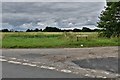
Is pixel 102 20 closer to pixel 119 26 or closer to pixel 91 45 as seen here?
pixel 119 26

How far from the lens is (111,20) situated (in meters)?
48.5

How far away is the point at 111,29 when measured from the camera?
160 feet

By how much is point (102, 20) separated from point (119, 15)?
3.31 meters

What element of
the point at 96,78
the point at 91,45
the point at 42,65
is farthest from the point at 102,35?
the point at 96,78

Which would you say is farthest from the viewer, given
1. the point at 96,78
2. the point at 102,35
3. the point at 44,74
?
the point at 102,35

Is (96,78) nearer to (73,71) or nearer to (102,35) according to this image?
(73,71)

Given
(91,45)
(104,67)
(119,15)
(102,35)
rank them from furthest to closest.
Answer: (102,35) → (119,15) → (91,45) → (104,67)

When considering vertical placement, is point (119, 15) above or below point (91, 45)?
above

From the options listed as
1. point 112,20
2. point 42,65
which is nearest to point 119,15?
point 112,20

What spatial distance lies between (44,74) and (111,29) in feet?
127

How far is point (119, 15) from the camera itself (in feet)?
157

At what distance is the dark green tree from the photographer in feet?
155

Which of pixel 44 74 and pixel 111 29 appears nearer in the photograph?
pixel 44 74

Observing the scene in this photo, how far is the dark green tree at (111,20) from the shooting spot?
47.2 metres
